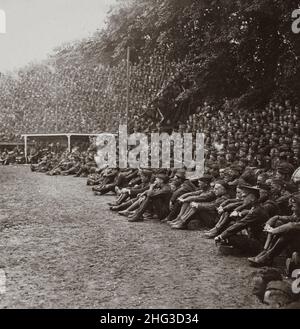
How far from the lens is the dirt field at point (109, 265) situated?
5.46m

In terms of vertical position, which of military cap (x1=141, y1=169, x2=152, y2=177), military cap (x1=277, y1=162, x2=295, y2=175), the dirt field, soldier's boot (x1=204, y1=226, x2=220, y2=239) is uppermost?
military cap (x1=277, y1=162, x2=295, y2=175)

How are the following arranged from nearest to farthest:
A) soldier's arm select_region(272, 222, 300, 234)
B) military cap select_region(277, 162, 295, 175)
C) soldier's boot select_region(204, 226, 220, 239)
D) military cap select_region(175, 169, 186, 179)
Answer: soldier's arm select_region(272, 222, 300, 234) < soldier's boot select_region(204, 226, 220, 239) < military cap select_region(277, 162, 295, 175) < military cap select_region(175, 169, 186, 179)

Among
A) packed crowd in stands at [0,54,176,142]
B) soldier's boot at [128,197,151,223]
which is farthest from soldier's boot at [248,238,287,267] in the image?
packed crowd in stands at [0,54,176,142]

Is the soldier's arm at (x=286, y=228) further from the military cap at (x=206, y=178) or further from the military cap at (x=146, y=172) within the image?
the military cap at (x=146, y=172)

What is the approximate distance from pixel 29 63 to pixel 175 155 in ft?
68.3

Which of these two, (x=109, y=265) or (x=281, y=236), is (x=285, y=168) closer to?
(x=281, y=236)

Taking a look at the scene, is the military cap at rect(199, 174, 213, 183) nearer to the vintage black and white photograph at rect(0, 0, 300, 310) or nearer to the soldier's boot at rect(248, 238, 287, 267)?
the vintage black and white photograph at rect(0, 0, 300, 310)

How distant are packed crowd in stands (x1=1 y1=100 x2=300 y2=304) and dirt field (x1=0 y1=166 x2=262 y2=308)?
→ 15.9 inches

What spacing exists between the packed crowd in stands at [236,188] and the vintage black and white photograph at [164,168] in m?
0.03

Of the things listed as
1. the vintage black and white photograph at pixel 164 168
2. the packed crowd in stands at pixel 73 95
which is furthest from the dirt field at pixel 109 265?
the packed crowd in stands at pixel 73 95

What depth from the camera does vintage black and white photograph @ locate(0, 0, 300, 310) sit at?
605cm

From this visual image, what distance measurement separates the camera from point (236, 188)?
9.24 meters

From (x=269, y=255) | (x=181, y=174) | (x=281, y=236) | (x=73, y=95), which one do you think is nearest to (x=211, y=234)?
(x=269, y=255)

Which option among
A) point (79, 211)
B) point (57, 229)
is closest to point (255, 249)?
point (57, 229)
